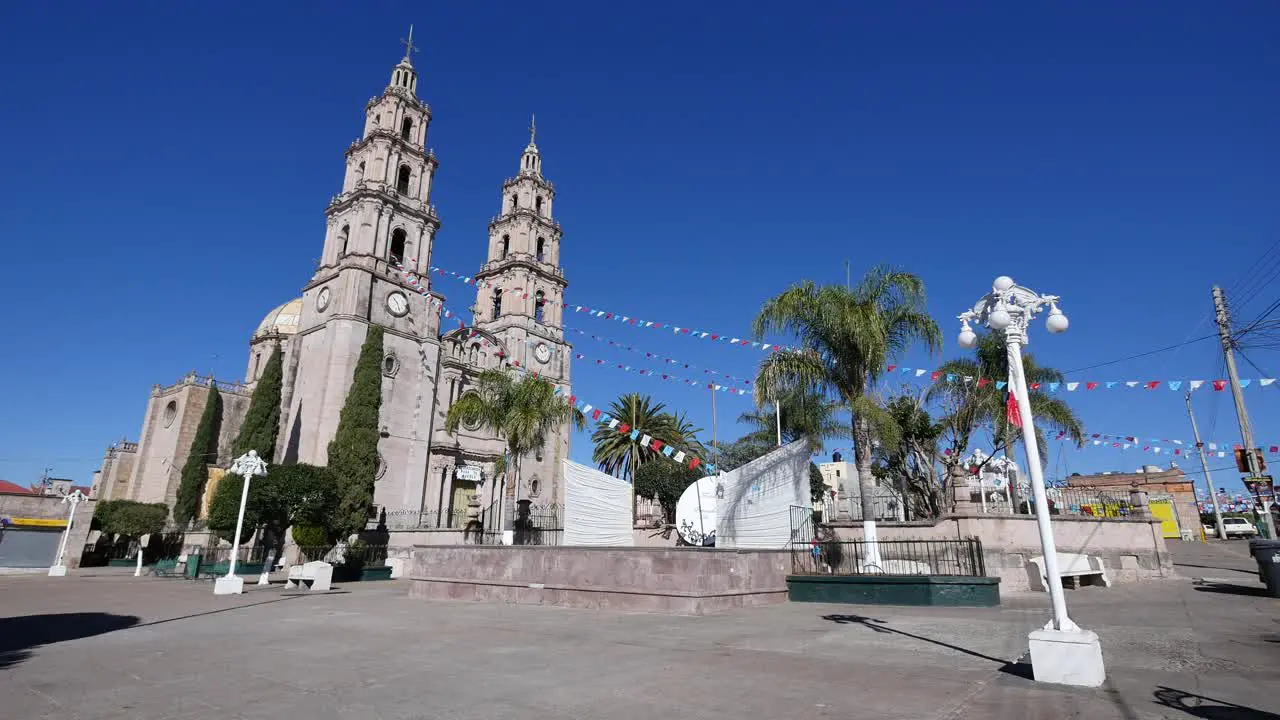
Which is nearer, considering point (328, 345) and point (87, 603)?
point (87, 603)

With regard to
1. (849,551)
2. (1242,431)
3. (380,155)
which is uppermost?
(380,155)

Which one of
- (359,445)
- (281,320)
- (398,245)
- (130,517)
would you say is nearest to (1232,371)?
(359,445)

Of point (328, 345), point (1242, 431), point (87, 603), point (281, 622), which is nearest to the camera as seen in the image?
point (281, 622)

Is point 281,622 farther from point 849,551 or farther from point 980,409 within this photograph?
point 980,409

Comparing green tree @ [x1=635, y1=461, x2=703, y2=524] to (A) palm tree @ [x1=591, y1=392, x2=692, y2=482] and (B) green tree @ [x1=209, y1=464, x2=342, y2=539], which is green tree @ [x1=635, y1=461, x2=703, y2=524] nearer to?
(A) palm tree @ [x1=591, y1=392, x2=692, y2=482]

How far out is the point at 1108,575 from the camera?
1905 cm

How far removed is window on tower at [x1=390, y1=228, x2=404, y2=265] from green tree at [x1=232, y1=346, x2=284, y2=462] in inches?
389

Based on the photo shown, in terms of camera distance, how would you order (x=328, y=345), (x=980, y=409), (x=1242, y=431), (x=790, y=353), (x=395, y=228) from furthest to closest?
(x=395, y=228) < (x=328, y=345) < (x=980, y=409) < (x=1242, y=431) < (x=790, y=353)

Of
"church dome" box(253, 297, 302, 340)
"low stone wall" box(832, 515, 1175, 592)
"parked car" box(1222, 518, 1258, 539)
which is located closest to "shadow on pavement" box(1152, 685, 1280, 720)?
"low stone wall" box(832, 515, 1175, 592)

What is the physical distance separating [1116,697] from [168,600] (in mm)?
19041

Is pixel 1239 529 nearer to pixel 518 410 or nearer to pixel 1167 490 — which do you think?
pixel 1167 490

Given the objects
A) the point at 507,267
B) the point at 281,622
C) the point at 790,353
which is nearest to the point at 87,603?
the point at 281,622

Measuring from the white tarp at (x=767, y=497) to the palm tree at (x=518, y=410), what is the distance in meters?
7.42

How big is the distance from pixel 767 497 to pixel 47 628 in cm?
1519
